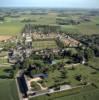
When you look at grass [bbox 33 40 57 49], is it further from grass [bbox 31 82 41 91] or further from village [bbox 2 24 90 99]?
grass [bbox 31 82 41 91]

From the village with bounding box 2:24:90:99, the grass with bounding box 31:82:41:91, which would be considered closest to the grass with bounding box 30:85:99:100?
the village with bounding box 2:24:90:99

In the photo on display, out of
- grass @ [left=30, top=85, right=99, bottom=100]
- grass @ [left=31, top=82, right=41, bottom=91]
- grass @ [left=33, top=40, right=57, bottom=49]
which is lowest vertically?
grass @ [left=33, top=40, right=57, bottom=49]

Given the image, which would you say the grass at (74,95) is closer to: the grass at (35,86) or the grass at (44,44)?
the grass at (35,86)

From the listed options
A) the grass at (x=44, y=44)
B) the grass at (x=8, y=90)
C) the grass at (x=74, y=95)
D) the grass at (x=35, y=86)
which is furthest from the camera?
the grass at (x=44, y=44)

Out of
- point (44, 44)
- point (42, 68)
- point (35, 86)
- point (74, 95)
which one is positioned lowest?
point (44, 44)

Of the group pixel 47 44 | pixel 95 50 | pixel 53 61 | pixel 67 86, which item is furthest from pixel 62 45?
pixel 67 86

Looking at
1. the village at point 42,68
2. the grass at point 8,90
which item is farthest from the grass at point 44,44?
the grass at point 8,90

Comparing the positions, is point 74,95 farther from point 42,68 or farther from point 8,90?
point 42,68

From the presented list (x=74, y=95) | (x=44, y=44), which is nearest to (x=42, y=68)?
(x=74, y=95)
